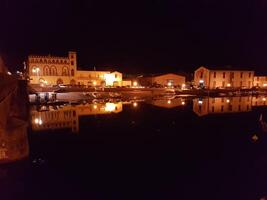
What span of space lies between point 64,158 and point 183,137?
8.53 m

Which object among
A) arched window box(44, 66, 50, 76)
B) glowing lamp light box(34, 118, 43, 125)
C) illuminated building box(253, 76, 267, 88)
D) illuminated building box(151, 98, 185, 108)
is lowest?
glowing lamp light box(34, 118, 43, 125)

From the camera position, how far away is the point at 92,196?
8.55 m

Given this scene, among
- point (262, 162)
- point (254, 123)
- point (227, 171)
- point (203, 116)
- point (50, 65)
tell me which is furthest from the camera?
point (50, 65)

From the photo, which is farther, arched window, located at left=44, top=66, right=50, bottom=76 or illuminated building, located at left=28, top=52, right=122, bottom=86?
arched window, located at left=44, top=66, right=50, bottom=76

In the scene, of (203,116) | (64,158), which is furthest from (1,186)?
(203,116)

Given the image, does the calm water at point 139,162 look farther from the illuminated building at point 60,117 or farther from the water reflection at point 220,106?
the water reflection at point 220,106

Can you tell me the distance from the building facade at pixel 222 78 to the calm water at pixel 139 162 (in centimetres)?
3658

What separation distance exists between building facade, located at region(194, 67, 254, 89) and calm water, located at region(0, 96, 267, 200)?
36581mm

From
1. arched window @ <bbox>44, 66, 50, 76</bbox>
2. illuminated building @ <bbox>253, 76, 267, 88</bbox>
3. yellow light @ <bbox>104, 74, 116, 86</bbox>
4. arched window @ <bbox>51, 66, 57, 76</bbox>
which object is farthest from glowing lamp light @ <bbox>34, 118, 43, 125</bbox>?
illuminated building @ <bbox>253, 76, 267, 88</bbox>

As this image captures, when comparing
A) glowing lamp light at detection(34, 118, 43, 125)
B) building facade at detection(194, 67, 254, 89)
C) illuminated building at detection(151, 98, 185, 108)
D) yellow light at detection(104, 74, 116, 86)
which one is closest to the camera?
glowing lamp light at detection(34, 118, 43, 125)

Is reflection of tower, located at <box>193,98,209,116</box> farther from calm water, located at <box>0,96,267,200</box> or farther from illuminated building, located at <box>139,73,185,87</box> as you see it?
illuminated building, located at <box>139,73,185,87</box>

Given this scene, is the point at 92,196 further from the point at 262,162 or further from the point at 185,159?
the point at 262,162

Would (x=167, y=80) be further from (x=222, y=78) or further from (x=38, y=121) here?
(x=38, y=121)

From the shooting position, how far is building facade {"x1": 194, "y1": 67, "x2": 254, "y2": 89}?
55594 mm
